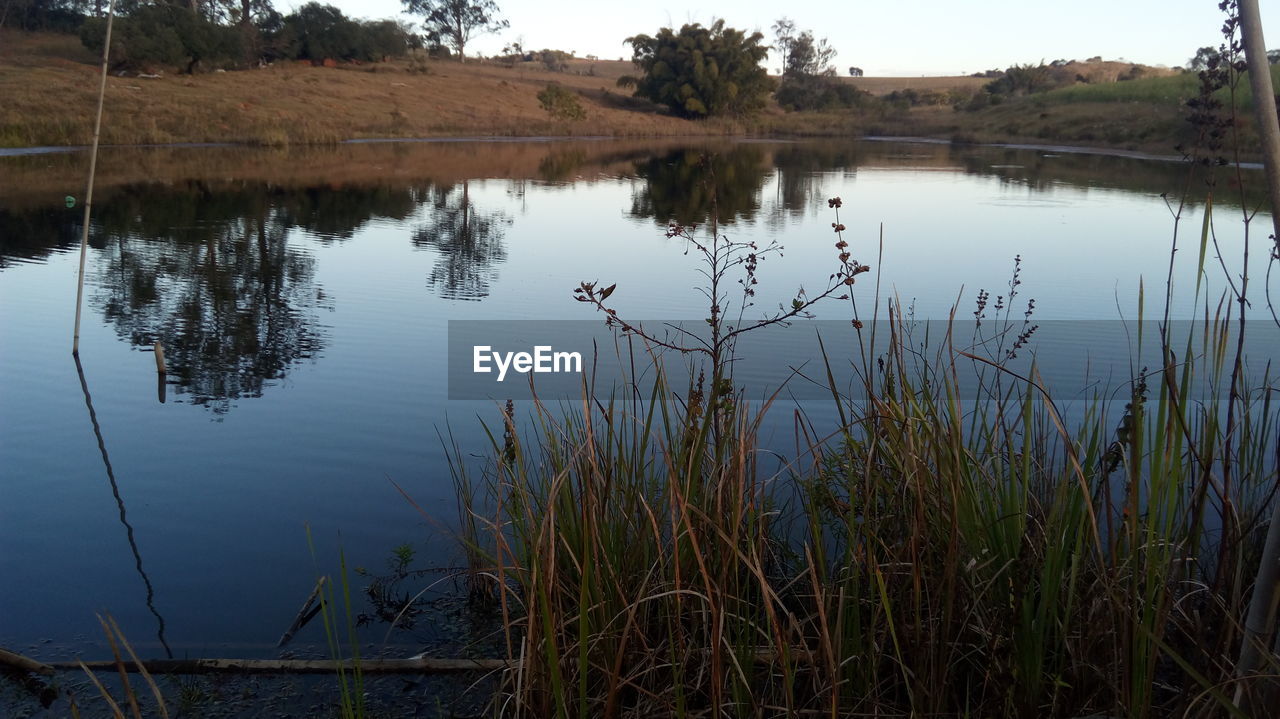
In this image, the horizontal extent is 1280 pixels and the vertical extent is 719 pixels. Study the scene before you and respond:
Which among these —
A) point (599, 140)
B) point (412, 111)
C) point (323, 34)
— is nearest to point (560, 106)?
point (599, 140)

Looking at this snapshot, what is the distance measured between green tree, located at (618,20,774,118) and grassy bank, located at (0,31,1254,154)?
115 centimetres

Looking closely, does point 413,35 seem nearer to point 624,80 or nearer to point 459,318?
point 624,80

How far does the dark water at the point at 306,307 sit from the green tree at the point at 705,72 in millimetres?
27516

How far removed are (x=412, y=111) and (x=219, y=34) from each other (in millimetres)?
7394

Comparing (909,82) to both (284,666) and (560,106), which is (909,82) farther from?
(284,666)

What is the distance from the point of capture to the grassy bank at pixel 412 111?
2623 centimetres

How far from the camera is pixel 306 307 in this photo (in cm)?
815

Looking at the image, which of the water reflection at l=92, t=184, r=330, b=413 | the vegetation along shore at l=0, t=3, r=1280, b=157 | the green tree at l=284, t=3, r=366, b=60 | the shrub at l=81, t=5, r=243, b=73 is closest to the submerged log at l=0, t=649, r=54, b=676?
the water reflection at l=92, t=184, r=330, b=413

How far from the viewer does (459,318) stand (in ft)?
25.8

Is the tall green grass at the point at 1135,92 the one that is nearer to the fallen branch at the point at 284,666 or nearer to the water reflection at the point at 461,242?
the water reflection at the point at 461,242

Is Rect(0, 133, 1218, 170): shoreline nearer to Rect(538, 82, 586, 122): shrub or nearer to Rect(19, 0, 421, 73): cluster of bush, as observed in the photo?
Rect(538, 82, 586, 122): shrub

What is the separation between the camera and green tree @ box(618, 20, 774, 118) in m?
47.3

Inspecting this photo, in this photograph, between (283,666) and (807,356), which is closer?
(283,666)

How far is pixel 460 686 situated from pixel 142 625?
1.21 metres
